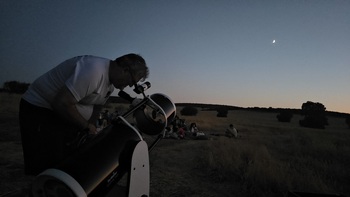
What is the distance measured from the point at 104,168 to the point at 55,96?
2.83 feet

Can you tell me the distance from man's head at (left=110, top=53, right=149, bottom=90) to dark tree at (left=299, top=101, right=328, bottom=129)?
3821 centimetres

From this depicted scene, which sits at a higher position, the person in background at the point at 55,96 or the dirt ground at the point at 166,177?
the person in background at the point at 55,96

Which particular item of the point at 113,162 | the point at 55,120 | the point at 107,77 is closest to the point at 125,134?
the point at 113,162

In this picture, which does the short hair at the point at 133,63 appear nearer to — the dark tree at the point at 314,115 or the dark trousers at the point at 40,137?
the dark trousers at the point at 40,137

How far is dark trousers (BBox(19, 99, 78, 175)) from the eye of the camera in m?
2.60

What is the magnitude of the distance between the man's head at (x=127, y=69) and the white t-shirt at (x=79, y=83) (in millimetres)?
65

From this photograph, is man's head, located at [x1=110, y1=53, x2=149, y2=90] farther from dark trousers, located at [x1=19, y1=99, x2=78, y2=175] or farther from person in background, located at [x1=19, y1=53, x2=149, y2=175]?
dark trousers, located at [x1=19, y1=99, x2=78, y2=175]

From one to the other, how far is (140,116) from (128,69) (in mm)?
586

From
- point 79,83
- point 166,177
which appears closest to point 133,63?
point 79,83

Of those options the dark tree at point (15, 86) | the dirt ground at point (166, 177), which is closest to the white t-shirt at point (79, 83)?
the dirt ground at point (166, 177)

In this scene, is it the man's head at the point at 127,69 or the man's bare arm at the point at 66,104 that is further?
the man's head at the point at 127,69

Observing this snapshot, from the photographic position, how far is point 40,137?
2633 mm

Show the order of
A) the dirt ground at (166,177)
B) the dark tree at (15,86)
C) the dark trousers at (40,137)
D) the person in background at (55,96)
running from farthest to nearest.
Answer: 1. the dark tree at (15,86)
2. the dirt ground at (166,177)
3. the dark trousers at (40,137)
4. the person in background at (55,96)

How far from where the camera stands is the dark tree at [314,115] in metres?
37.0
